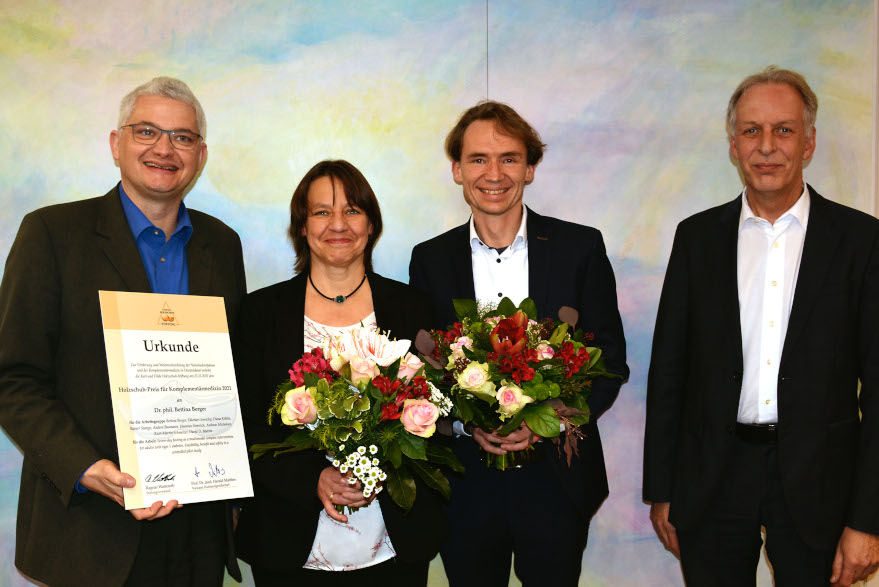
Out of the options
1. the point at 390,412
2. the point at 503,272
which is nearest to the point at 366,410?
the point at 390,412

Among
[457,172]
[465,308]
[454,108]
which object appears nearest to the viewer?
[465,308]

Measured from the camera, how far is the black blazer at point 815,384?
263cm

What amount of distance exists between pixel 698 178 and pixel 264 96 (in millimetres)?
2361

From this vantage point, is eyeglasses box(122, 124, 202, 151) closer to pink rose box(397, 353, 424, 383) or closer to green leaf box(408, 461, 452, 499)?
pink rose box(397, 353, 424, 383)

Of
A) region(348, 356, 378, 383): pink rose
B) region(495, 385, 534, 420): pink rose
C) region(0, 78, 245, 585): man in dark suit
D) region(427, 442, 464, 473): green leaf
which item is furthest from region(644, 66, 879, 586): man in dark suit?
region(0, 78, 245, 585): man in dark suit

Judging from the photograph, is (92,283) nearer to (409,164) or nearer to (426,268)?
(426,268)

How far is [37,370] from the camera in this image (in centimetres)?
235

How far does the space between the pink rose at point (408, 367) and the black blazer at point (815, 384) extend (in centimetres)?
125

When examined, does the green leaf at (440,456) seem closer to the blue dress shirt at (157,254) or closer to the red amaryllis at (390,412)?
the red amaryllis at (390,412)

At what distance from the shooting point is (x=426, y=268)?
3.16 metres

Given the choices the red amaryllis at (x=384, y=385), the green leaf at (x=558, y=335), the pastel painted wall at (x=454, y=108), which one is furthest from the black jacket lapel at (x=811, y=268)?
the red amaryllis at (x=384, y=385)

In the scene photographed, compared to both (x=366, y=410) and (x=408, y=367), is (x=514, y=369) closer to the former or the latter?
(x=408, y=367)

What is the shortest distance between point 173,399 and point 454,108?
2157 mm

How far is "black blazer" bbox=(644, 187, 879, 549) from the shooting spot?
263 cm
